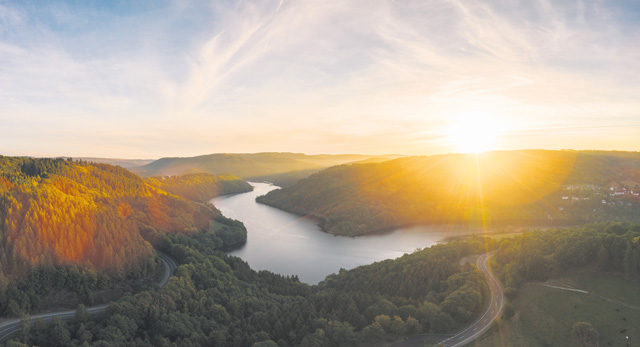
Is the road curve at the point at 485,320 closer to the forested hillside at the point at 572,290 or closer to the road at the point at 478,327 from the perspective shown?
the road at the point at 478,327

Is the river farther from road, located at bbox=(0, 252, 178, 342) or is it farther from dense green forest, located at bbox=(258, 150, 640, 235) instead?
road, located at bbox=(0, 252, 178, 342)

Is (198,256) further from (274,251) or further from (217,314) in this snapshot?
(274,251)

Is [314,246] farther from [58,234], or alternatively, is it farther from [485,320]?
[58,234]

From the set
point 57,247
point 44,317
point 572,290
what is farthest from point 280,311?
point 572,290

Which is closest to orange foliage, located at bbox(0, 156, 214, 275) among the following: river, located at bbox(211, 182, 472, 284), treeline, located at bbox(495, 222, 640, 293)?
river, located at bbox(211, 182, 472, 284)

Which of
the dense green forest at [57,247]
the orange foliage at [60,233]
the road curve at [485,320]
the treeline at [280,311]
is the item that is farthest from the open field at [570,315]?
the orange foliage at [60,233]
